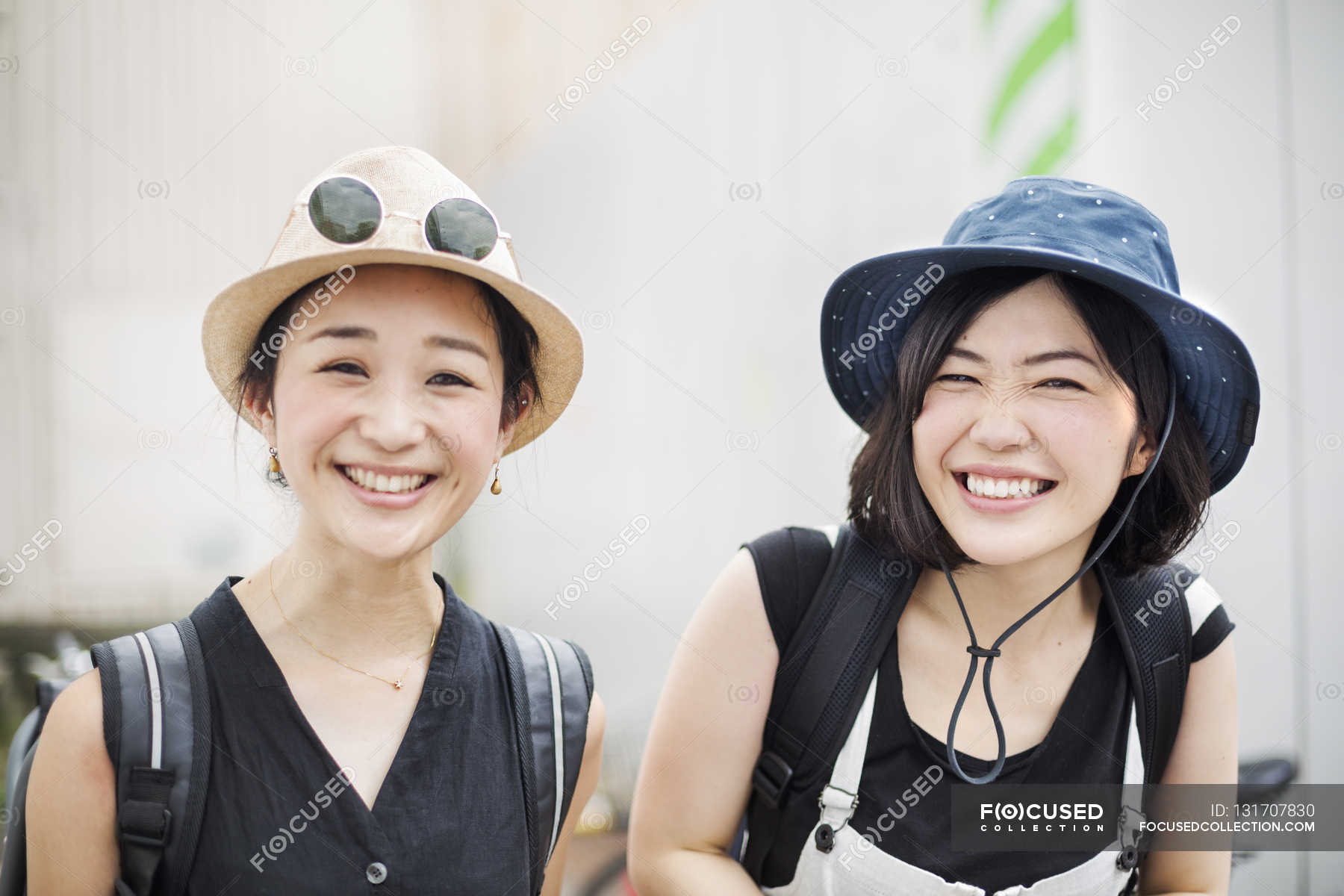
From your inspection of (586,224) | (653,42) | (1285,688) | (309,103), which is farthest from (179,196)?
(1285,688)

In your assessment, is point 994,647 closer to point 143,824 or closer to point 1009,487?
point 1009,487

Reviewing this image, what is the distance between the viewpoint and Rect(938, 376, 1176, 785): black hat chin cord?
1514mm

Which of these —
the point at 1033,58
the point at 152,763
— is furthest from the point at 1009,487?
the point at 1033,58

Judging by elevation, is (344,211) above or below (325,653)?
above

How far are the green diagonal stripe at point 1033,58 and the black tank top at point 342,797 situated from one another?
245 cm

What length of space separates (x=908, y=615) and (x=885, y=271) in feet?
2.05

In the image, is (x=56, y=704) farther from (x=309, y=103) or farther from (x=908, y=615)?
(x=309, y=103)

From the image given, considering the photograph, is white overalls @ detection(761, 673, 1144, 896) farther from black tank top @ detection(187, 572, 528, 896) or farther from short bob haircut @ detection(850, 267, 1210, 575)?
black tank top @ detection(187, 572, 528, 896)

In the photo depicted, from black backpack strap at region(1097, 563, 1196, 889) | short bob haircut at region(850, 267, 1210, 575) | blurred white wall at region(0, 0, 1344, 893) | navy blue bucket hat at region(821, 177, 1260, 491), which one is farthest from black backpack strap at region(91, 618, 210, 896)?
blurred white wall at region(0, 0, 1344, 893)

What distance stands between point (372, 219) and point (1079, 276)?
1109mm

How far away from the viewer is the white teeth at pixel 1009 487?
4.85 feet

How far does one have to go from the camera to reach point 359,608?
1400 mm

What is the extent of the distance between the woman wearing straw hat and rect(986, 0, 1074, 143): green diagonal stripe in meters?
2.10

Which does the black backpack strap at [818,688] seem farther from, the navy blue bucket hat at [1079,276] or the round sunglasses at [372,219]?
the round sunglasses at [372,219]
